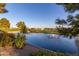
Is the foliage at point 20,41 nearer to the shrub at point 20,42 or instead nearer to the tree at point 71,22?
the shrub at point 20,42

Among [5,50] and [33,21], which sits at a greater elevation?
[33,21]

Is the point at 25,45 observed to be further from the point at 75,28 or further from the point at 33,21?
the point at 75,28

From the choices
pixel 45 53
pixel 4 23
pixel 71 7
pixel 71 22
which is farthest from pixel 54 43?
pixel 4 23

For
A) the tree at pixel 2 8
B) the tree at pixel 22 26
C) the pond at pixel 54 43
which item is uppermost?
the tree at pixel 2 8

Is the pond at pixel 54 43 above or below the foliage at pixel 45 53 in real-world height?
above

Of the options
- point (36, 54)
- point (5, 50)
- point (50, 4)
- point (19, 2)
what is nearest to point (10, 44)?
point (5, 50)

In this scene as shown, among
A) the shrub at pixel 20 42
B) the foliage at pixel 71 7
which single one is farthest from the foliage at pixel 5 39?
the foliage at pixel 71 7

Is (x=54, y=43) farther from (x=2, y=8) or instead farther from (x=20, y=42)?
(x=2, y=8)
